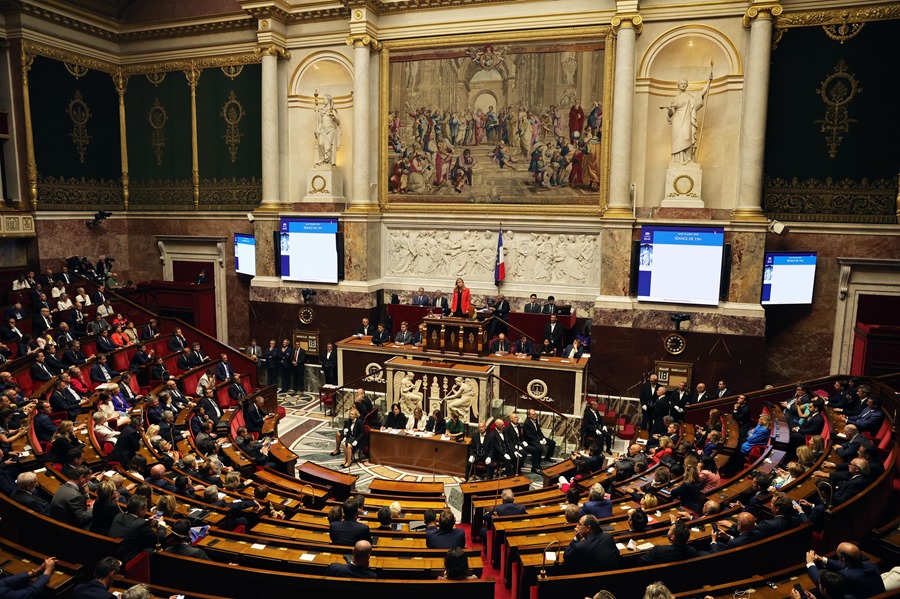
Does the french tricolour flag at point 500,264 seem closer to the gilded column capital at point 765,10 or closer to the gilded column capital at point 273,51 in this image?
the gilded column capital at point 765,10

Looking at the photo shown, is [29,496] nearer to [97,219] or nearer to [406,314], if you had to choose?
[406,314]

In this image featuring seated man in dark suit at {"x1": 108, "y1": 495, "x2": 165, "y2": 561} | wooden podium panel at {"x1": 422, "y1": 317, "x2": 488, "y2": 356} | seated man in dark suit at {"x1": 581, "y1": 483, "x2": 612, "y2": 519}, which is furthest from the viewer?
wooden podium panel at {"x1": 422, "y1": 317, "x2": 488, "y2": 356}

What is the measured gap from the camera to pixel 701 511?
A: 27.3 ft

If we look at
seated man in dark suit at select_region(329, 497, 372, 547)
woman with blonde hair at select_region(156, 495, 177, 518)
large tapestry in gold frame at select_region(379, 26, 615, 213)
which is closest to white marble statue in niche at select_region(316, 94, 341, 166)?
large tapestry in gold frame at select_region(379, 26, 615, 213)

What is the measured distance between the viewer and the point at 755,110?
49.1 ft

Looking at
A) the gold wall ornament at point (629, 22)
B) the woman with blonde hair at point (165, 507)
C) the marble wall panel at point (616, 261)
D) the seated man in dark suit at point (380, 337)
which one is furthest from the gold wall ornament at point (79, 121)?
the woman with blonde hair at point (165, 507)

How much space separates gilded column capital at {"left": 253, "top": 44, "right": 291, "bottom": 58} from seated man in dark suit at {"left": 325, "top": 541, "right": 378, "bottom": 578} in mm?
17028

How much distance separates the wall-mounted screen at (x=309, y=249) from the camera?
18359mm

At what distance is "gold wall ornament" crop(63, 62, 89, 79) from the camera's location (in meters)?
19.2

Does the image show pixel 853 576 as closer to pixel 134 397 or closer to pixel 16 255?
pixel 134 397

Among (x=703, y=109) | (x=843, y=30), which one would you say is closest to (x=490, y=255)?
(x=703, y=109)

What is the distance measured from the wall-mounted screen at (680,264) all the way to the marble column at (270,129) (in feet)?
36.6

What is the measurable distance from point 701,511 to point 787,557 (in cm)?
169

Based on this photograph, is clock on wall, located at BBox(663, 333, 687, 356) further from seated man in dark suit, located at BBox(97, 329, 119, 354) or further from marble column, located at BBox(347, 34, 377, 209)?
seated man in dark suit, located at BBox(97, 329, 119, 354)
